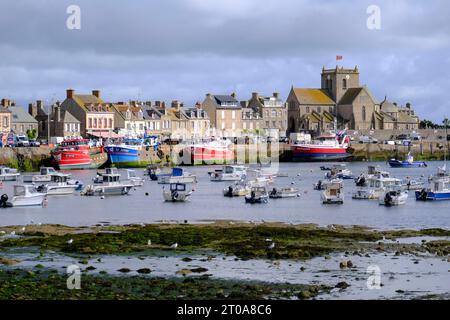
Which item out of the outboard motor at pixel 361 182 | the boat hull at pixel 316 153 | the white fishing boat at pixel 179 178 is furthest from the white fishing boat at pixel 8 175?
the boat hull at pixel 316 153

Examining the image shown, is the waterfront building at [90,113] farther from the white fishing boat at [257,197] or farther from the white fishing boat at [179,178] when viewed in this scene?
the white fishing boat at [257,197]

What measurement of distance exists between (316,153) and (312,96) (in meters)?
42.8

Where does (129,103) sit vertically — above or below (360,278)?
Result: above

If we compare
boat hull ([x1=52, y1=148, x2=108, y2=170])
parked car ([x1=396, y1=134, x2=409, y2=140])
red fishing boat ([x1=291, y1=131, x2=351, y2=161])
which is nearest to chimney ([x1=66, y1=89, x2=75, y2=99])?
boat hull ([x1=52, y1=148, x2=108, y2=170])

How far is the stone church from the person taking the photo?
18250 centimetres

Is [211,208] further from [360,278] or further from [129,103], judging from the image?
[129,103]

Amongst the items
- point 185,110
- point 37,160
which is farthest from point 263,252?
point 185,110

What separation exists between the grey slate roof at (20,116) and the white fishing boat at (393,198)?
84.0 meters

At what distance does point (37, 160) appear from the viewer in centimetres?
11644

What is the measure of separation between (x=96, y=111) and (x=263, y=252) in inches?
4251

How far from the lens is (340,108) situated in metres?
188

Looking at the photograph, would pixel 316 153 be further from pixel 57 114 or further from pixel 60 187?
pixel 60 187

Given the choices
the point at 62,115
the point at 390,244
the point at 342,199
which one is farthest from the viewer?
the point at 62,115

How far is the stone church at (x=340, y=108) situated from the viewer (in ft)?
599
